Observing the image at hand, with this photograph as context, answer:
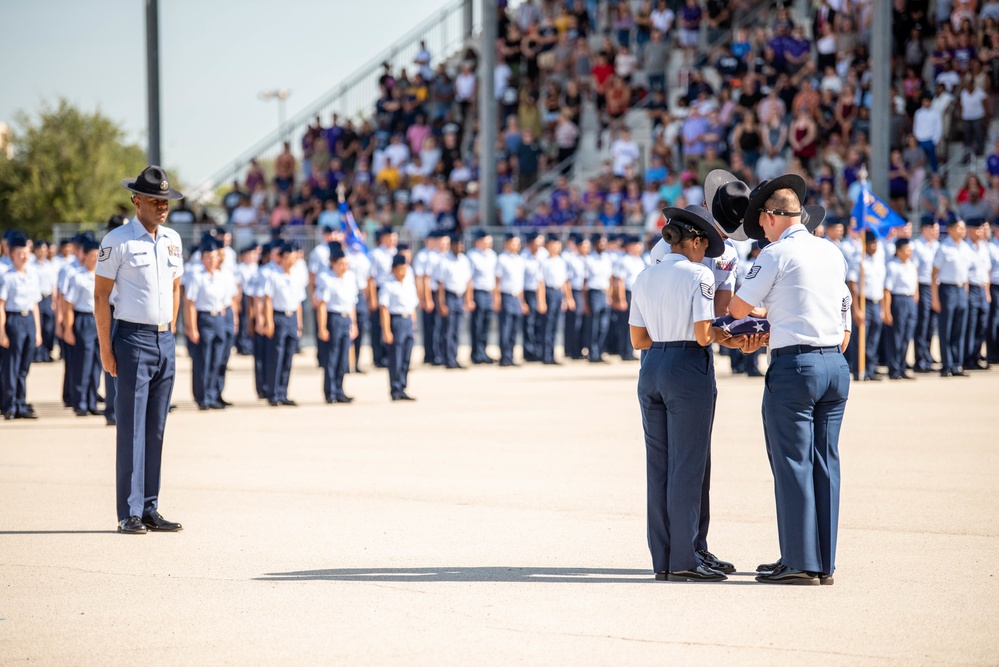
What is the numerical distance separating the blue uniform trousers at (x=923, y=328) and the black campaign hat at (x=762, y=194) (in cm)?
1304

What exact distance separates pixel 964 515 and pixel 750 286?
2.83 meters

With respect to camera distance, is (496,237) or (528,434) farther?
(496,237)

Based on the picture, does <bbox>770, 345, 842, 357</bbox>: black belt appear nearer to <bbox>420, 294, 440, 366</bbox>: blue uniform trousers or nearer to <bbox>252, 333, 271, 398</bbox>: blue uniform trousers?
<bbox>252, 333, 271, 398</bbox>: blue uniform trousers

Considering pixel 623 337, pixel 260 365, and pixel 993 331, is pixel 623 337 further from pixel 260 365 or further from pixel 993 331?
pixel 260 365

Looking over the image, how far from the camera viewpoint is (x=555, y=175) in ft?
98.3

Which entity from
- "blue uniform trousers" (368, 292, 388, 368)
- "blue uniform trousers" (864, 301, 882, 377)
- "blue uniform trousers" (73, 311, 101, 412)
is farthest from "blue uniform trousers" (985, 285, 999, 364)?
"blue uniform trousers" (73, 311, 101, 412)

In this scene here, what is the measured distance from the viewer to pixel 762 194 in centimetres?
708

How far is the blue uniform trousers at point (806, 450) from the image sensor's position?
22.2 feet

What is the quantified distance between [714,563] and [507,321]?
619 inches

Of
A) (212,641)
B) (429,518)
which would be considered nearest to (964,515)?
(429,518)

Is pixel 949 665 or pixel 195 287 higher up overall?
pixel 195 287

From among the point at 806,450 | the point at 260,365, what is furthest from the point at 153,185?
the point at 260,365

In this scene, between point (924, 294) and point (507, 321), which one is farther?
point (507, 321)

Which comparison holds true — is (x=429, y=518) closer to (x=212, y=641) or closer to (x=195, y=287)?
(x=212, y=641)
